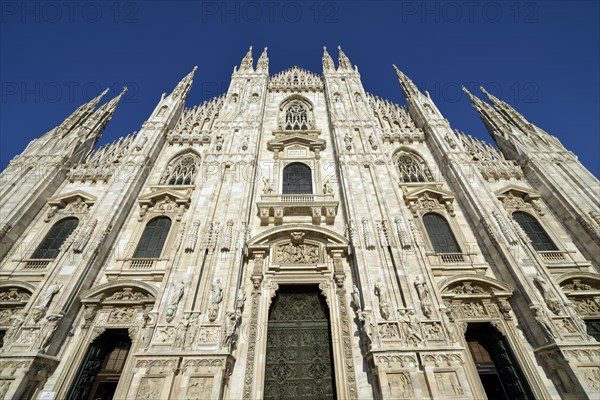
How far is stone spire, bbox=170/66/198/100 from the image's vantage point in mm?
20959

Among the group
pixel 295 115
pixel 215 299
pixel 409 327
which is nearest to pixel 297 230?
pixel 215 299

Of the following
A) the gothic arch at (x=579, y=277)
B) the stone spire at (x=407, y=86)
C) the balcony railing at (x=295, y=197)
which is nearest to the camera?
the gothic arch at (x=579, y=277)

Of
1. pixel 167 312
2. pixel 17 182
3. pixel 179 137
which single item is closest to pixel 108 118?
pixel 179 137

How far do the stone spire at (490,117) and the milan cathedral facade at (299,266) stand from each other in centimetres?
51

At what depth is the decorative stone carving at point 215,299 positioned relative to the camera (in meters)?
9.55

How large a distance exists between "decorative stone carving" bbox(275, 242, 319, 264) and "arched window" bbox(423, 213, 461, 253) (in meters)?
5.44

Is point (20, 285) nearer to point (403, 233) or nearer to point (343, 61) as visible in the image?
point (403, 233)

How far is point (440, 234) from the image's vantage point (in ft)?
43.8

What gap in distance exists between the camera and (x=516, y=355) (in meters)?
9.70

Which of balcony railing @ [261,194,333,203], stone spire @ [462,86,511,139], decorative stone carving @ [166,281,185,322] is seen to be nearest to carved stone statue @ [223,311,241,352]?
decorative stone carving @ [166,281,185,322]

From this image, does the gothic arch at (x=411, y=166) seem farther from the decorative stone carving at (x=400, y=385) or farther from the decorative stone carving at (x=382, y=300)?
the decorative stone carving at (x=400, y=385)

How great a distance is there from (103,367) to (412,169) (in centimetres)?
1677

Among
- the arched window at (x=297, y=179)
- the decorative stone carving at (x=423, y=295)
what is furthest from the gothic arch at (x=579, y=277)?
the arched window at (x=297, y=179)

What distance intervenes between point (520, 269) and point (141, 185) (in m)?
17.4
